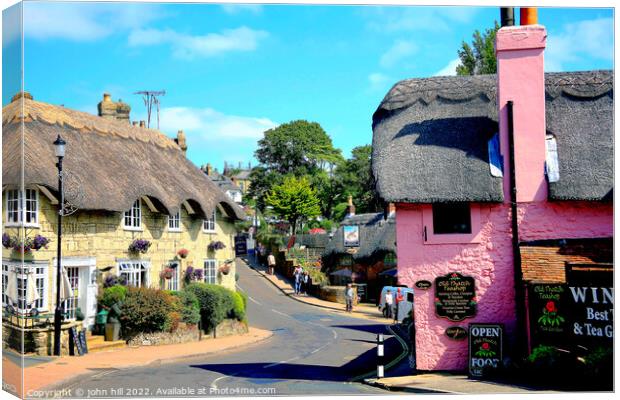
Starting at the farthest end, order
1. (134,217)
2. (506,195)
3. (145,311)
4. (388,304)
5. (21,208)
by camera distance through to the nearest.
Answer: (388,304), (134,217), (145,311), (21,208), (506,195)

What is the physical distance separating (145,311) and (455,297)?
859 cm

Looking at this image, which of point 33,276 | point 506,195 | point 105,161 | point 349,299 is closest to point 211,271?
point 349,299

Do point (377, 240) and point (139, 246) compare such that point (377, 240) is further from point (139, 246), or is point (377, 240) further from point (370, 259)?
point (139, 246)

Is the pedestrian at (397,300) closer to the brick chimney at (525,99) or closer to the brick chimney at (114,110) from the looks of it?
the brick chimney at (114,110)

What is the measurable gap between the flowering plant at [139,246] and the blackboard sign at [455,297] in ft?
32.1

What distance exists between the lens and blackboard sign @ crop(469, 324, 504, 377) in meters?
12.3

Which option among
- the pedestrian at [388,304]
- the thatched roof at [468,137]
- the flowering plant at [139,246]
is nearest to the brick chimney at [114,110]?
the flowering plant at [139,246]

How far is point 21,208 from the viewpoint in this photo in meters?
13.0

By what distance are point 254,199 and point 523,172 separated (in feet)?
21.6

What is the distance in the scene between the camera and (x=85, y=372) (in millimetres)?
12414

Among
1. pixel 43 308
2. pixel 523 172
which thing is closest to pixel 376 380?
pixel 523 172

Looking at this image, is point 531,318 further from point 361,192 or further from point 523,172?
point 361,192

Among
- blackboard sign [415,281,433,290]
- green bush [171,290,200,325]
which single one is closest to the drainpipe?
blackboard sign [415,281,433,290]

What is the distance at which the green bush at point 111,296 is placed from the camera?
716 inches
